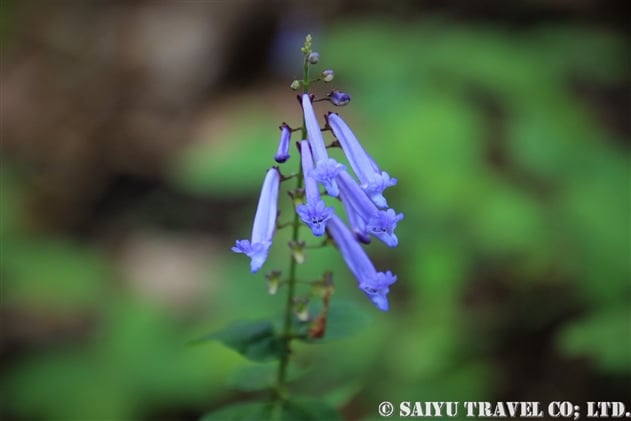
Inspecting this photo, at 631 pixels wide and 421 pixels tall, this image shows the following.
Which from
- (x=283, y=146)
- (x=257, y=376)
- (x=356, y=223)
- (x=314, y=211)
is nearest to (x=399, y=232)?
(x=257, y=376)

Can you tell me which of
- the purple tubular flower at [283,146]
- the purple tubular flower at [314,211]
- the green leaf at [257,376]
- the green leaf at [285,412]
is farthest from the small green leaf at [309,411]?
the purple tubular flower at [283,146]

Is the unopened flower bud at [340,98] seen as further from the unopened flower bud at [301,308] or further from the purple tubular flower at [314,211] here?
the unopened flower bud at [301,308]

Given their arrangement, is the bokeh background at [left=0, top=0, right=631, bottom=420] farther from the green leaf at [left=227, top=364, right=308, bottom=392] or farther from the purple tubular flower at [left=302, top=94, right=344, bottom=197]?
the purple tubular flower at [left=302, top=94, right=344, bottom=197]

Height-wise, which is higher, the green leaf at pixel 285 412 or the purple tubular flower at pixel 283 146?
the purple tubular flower at pixel 283 146

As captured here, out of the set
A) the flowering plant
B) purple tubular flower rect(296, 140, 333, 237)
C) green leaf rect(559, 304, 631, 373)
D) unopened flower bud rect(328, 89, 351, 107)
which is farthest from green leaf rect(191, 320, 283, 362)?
green leaf rect(559, 304, 631, 373)

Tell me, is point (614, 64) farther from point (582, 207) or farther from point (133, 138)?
point (133, 138)

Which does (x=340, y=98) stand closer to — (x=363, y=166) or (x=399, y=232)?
(x=363, y=166)

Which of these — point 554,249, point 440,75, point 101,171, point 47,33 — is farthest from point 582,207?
point 47,33
